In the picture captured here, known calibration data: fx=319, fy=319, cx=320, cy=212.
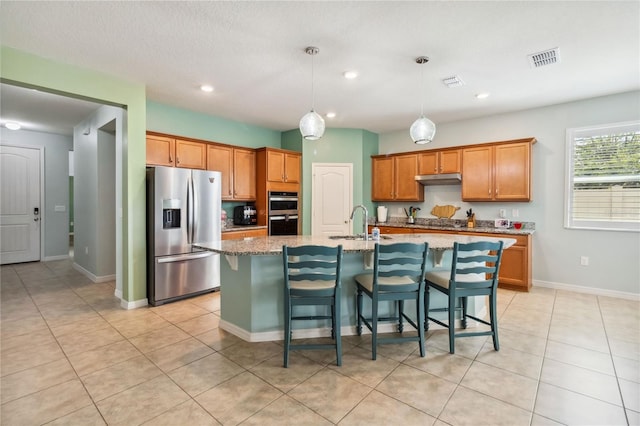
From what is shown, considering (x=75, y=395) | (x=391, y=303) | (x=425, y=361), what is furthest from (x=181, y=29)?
(x=425, y=361)

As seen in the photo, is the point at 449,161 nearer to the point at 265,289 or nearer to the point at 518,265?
the point at 518,265

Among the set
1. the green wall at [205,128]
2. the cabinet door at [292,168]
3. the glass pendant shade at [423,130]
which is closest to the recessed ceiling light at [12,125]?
the green wall at [205,128]

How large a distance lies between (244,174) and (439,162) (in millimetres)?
3416

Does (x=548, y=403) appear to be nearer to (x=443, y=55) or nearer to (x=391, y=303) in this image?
(x=391, y=303)

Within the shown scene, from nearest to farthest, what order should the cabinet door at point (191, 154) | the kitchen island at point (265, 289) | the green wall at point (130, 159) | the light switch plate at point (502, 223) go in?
1. the kitchen island at point (265, 289)
2. the green wall at point (130, 159)
3. the cabinet door at point (191, 154)
4. the light switch plate at point (502, 223)

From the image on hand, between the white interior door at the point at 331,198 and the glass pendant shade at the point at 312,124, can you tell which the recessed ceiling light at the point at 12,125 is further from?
the glass pendant shade at the point at 312,124

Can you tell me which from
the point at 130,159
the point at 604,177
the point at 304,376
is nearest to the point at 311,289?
the point at 304,376

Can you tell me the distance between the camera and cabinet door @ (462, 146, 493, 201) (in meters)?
5.06

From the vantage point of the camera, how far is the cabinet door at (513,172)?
186 inches

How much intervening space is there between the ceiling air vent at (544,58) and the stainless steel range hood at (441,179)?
7.31 feet

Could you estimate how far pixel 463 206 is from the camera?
5.62 meters

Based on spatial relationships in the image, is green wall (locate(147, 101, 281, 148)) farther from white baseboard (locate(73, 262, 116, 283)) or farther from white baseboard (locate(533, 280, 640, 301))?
white baseboard (locate(533, 280, 640, 301))

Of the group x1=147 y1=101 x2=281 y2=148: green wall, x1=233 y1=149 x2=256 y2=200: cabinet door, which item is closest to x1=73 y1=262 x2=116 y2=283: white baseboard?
x1=233 y1=149 x2=256 y2=200: cabinet door

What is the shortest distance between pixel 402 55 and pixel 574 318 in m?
3.37
